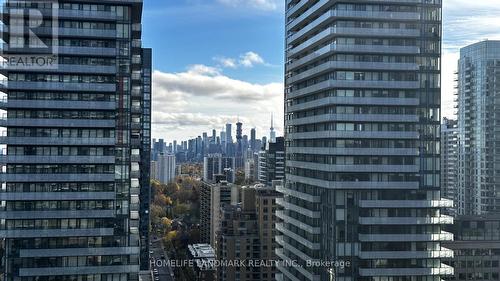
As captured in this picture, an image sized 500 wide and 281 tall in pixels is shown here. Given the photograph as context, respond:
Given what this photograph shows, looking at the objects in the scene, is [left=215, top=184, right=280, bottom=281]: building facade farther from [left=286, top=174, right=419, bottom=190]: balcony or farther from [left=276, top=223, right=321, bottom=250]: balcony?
[left=286, top=174, right=419, bottom=190]: balcony

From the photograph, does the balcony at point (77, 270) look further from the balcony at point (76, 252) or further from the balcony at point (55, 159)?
the balcony at point (55, 159)

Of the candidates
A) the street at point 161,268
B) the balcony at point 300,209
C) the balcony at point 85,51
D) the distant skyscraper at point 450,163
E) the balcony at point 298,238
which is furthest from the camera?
the distant skyscraper at point 450,163

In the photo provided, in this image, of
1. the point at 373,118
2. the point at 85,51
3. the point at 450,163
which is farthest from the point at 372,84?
the point at 450,163

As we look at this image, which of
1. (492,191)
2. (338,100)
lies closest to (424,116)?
(338,100)

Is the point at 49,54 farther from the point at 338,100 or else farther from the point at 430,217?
the point at 430,217

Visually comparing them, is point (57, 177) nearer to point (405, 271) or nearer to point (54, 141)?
point (54, 141)
